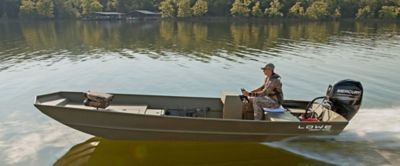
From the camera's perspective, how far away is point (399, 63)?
21.3 meters

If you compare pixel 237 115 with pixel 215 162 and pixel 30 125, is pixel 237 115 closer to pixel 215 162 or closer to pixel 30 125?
pixel 215 162

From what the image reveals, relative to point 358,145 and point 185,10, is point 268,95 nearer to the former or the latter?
point 358,145

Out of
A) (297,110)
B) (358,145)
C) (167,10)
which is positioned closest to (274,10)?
(167,10)

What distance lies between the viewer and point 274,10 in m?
88.1

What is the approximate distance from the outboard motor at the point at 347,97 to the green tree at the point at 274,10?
267ft

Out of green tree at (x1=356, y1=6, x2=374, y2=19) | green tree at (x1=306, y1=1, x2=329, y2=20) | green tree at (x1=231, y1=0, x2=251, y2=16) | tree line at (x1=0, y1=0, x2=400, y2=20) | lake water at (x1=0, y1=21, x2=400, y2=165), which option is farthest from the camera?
green tree at (x1=231, y1=0, x2=251, y2=16)

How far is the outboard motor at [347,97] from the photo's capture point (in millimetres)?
8977

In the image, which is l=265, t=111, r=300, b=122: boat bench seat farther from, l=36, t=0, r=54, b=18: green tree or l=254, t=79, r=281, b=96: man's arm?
l=36, t=0, r=54, b=18: green tree

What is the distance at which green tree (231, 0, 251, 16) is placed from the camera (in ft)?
297

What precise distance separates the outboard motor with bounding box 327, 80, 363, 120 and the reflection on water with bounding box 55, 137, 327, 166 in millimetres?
1474

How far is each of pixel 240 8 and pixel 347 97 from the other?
276 ft

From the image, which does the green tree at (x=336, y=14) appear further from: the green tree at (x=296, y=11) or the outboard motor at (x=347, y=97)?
the outboard motor at (x=347, y=97)

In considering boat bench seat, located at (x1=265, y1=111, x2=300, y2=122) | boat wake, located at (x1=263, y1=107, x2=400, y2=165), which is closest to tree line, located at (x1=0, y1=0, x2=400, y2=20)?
boat wake, located at (x1=263, y1=107, x2=400, y2=165)


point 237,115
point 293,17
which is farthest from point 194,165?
point 293,17
